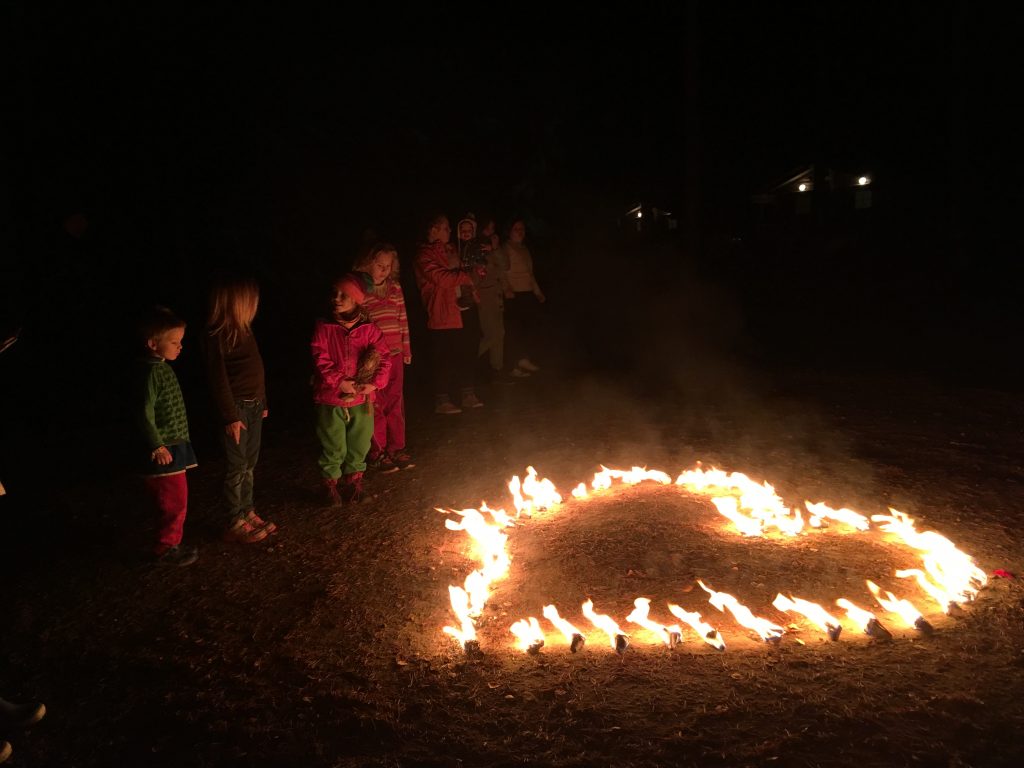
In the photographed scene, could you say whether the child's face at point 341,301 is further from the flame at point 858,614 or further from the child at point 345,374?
the flame at point 858,614

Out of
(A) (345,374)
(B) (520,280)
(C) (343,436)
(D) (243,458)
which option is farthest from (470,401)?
(D) (243,458)

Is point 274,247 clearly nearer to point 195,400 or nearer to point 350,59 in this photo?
point 350,59

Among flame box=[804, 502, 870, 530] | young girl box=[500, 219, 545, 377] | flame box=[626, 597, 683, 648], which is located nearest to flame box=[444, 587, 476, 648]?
flame box=[626, 597, 683, 648]

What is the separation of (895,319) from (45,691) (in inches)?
695

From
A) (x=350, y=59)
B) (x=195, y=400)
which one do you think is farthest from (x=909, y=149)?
(x=195, y=400)

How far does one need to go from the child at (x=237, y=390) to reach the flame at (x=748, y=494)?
3481mm

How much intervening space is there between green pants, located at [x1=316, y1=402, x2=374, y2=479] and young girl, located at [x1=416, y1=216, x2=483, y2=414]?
2.62m

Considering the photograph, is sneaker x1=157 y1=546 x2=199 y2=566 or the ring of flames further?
sneaker x1=157 y1=546 x2=199 y2=566

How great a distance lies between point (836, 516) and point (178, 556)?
4.76 meters

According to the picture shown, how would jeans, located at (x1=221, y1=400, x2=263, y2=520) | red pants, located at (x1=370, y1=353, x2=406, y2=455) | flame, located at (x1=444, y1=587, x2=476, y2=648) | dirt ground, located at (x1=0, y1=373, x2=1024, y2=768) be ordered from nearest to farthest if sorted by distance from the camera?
dirt ground, located at (x1=0, y1=373, x2=1024, y2=768)
flame, located at (x1=444, y1=587, x2=476, y2=648)
jeans, located at (x1=221, y1=400, x2=263, y2=520)
red pants, located at (x1=370, y1=353, x2=406, y2=455)

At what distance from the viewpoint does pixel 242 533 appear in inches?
217

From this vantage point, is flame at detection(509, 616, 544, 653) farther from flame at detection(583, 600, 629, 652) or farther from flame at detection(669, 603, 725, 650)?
flame at detection(669, 603, 725, 650)

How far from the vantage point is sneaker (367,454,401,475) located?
704 cm

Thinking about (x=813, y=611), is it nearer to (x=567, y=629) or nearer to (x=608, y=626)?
(x=608, y=626)
